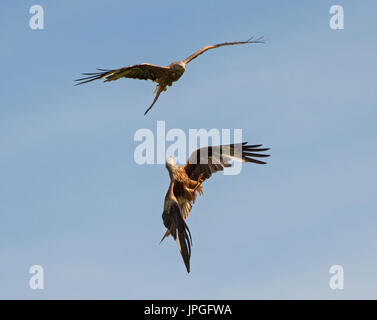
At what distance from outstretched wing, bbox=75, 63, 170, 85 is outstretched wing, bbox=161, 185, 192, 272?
5.03 metres

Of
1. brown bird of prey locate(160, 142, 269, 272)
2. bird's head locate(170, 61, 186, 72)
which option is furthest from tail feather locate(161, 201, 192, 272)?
bird's head locate(170, 61, 186, 72)

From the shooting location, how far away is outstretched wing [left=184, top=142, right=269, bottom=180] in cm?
2127

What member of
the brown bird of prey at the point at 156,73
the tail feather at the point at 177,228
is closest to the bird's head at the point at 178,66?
the brown bird of prey at the point at 156,73

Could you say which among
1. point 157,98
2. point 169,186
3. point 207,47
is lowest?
point 169,186

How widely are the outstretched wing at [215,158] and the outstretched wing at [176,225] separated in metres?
1.88

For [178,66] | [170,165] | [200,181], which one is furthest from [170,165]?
[178,66]

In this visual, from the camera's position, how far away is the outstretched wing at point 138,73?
22.4 meters

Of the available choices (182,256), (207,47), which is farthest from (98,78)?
(182,256)

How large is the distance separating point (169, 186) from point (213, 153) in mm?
2094

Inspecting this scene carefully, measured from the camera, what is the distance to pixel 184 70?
23281mm

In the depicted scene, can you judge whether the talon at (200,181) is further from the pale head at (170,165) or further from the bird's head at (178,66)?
the bird's head at (178,66)

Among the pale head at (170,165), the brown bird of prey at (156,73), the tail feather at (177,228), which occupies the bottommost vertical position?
the tail feather at (177,228)
